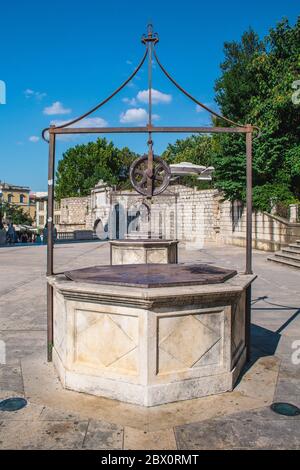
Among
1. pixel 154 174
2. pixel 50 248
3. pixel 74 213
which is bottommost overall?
pixel 50 248

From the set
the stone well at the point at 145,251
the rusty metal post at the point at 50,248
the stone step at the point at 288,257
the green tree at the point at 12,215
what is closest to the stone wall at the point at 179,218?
the stone well at the point at 145,251

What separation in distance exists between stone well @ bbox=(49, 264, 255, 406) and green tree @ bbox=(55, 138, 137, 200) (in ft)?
179

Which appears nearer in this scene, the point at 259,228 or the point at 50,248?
the point at 50,248

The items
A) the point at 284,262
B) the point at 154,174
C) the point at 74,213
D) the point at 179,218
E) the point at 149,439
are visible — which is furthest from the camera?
the point at 74,213

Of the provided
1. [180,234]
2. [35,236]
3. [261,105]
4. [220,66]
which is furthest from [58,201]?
[261,105]

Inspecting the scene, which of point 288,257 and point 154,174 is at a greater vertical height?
point 154,174

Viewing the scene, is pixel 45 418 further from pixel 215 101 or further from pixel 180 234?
pixel 180 234

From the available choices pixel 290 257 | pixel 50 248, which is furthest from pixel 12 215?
pixel 50 248

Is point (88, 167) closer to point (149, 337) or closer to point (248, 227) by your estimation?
point (248, 227)

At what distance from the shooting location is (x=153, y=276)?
156 inches

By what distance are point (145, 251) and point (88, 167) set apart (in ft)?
168

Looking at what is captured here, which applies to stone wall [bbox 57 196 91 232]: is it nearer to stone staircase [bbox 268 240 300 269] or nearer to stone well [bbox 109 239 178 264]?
stone staircase [bbox 268 240 300 269]

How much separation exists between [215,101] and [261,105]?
6545 millimetres
